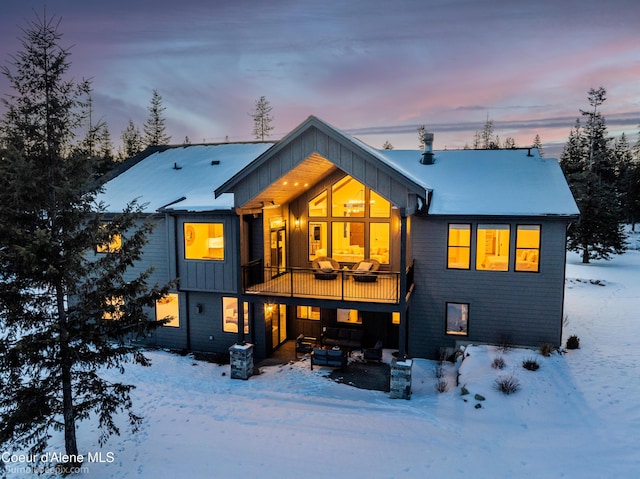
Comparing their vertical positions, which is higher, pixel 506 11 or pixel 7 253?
pixel 506 11

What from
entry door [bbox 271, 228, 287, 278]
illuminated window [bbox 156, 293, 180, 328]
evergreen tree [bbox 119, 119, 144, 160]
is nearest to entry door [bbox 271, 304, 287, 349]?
entry door [bbox 271, 228, 287, 278]

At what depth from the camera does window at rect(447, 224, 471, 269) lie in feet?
45.3

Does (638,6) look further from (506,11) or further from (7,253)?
(7,253)

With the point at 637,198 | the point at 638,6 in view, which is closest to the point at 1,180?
the point at 638,6

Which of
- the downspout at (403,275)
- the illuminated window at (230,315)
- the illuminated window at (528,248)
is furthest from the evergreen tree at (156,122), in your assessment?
the illuminated window at (528,248)

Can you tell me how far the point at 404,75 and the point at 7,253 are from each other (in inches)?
890

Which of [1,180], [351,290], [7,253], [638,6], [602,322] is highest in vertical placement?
[638,6]

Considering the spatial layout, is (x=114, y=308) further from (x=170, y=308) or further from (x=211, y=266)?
(x=170, y=308)

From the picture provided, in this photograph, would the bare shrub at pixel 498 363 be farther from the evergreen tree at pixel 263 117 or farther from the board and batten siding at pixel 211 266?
the evergreen tree at pixel 263 117

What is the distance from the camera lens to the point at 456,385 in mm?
11828

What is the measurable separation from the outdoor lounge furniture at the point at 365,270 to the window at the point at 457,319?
2.97 metres

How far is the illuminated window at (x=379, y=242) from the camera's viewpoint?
14878 millimetres

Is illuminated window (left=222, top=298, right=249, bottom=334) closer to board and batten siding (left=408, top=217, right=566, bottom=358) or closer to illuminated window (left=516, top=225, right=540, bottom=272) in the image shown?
board and batten siding (left=408, top=217, right=566, bottom=358)

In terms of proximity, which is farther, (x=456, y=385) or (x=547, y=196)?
(x=547, y=196)
